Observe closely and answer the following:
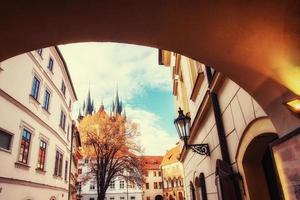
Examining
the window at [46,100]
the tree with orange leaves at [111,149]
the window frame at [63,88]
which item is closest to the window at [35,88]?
the window at [46,100]

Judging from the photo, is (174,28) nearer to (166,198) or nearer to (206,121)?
(206,121)

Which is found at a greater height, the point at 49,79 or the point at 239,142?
the point at 49,79

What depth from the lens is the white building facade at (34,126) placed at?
11430 mm

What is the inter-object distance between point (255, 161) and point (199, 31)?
7.47ft

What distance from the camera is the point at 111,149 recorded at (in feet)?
99.5

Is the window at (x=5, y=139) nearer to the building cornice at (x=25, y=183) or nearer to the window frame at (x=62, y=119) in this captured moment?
the building cornice at (x=25, y=183)

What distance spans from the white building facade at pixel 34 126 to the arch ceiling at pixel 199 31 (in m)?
9.09

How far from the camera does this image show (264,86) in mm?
3219

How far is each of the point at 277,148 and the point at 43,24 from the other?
3029 millimetres

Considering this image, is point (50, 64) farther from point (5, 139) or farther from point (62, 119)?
point (5, 139)

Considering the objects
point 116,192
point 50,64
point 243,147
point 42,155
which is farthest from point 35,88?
point 116,192

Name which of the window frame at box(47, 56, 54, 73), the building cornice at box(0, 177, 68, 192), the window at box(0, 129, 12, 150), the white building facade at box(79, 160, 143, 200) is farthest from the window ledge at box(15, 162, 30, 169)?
the white building facade at box(79, 160, 143, 200)

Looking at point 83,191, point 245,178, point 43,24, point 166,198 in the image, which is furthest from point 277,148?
point 166,198

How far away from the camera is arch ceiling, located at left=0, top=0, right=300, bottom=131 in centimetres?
272
